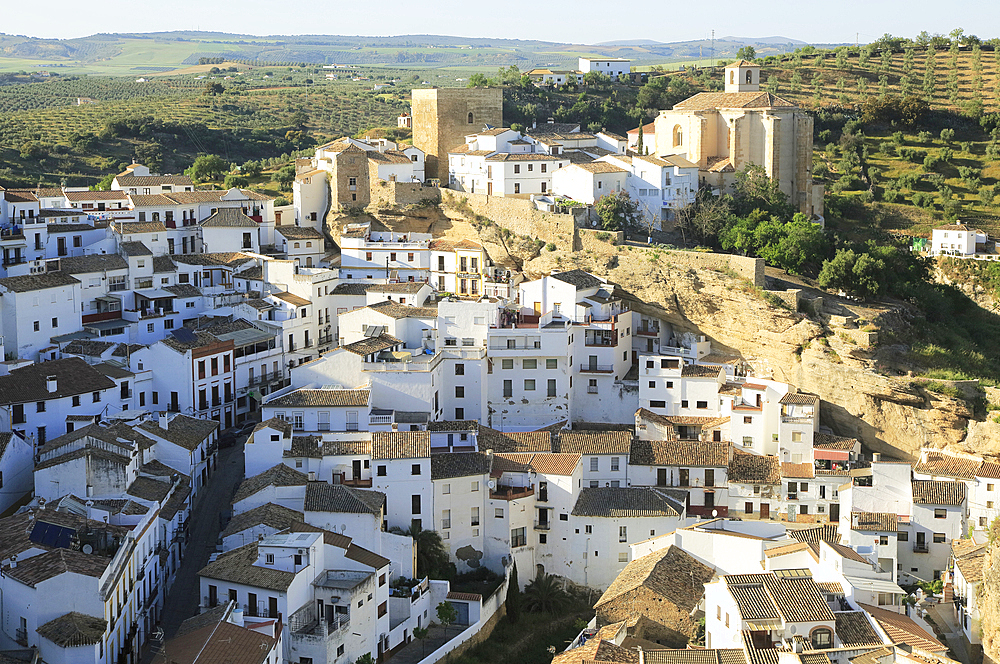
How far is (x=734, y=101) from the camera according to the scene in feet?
149

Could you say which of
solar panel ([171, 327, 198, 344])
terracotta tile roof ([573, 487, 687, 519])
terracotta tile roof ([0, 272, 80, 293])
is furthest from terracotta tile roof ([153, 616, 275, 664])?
terracotta tile roof ([0, 272, 80, 293])

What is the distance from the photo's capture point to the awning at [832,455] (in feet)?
106

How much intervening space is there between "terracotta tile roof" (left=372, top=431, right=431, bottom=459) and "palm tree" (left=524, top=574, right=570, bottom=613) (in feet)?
14.8

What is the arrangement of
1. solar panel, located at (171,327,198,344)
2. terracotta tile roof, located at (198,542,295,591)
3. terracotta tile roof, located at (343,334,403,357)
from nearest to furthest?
terracotta tile roof, located at (198,542,295,591) → terracotta tile roof, located at (343,334,403,357) → solar panel, located at (171,327,198,344)

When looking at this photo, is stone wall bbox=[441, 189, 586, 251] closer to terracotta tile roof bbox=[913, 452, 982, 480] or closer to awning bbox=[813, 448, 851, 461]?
awning bbox=[813, 448, 851, 461]

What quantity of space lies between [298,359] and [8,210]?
A: 10476 millimetres

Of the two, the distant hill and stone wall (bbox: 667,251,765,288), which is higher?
the distant hill

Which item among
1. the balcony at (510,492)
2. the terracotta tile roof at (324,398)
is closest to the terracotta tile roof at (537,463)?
the balcony at (510,492)

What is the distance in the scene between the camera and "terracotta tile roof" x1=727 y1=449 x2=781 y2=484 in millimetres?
32188

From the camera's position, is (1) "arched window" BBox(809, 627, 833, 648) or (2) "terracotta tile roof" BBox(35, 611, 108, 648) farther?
(1) "arched window" BBox(809, 627, 833, 648)

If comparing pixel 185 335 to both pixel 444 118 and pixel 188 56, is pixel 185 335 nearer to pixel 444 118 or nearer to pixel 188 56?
pixel 444 118

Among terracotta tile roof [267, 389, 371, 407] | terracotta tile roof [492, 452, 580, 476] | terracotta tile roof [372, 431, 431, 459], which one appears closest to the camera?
terracotta tile roof [372, 431, 431, 459]

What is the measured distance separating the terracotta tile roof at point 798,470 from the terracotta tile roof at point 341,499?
1084 centimetres

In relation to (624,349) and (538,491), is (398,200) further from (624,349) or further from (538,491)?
(538,491)
